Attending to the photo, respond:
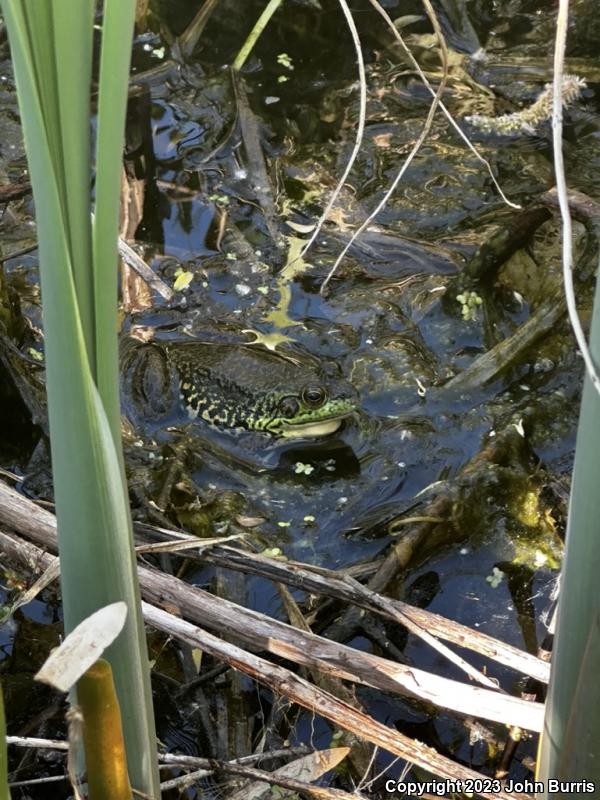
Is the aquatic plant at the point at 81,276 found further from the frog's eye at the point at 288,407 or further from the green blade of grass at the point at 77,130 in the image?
the frog's eye at the point at 288,407

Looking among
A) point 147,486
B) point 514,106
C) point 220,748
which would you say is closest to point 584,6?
point 514,106

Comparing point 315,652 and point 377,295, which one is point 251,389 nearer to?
point 377,295

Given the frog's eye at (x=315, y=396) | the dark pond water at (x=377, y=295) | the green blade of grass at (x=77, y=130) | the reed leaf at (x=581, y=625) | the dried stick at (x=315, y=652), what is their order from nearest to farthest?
1. the green blade of grass at (x=77, y=130)
2. the reed leaf at (x=581, y=625)
3. the dried stick at (x=315, y=652)
4. the dark pond water at (x=377, y=295)
5. the frog's eye at (x=315, y=396)

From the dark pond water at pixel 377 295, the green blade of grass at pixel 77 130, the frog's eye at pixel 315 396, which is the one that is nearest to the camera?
the green blade of grass at pixel 77 130

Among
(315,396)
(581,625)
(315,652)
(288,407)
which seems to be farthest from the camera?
(288,407)

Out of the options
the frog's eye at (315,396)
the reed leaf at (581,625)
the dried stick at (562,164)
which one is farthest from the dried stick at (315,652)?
the frog's eye at (315,396)

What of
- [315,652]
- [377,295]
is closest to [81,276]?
[315,652]

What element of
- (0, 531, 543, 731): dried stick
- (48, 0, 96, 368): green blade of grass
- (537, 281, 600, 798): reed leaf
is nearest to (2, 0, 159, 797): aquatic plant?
(48, 0, 96, 368): green blade of grass

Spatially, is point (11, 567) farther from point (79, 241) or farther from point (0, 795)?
point (79, 241)
